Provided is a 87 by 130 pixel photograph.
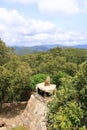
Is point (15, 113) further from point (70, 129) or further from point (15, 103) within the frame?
point (70, 129)

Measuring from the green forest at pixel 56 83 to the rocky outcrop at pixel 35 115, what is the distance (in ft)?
11.0

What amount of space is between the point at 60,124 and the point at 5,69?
2549 centimetres

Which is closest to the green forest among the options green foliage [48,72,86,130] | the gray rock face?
green foliage [48,72,86,130]

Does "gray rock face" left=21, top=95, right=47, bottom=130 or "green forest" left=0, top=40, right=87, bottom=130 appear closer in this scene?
"green forest" left=0, top=40, right=87, bottom=130

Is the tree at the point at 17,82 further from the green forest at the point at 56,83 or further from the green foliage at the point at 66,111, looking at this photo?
the green foliage at the point at 66,111

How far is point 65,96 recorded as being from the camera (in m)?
20.0

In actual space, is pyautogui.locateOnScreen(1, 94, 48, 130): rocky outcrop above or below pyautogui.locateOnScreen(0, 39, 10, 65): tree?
below

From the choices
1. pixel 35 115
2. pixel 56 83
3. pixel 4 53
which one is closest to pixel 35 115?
pixel 35 115

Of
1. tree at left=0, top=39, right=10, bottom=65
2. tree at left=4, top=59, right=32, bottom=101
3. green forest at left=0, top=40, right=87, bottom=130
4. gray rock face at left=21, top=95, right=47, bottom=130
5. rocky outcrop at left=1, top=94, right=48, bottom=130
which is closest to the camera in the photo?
green forest at left=0, top=40, right=87, bottom=130

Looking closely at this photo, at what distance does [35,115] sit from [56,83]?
1564cm

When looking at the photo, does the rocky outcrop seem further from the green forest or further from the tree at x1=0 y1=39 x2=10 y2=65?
the tree at x1=0 y1=39 x2=10 y2=65

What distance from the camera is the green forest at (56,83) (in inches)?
728

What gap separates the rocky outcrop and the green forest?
3.34 m

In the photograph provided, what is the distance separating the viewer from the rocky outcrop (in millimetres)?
29516
